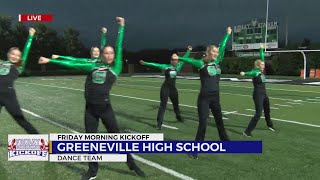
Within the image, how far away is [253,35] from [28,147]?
39526 mm

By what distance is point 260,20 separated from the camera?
141 ft

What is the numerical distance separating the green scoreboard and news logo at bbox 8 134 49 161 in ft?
125

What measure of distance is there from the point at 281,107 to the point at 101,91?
1138 cm

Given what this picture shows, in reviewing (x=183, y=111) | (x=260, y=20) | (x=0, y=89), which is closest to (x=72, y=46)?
(x=260, y=20)

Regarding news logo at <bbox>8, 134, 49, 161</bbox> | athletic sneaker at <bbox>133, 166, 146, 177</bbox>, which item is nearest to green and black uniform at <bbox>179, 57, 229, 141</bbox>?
athletic sneaker at <bbox>133, 166, 146, 177</bbox>

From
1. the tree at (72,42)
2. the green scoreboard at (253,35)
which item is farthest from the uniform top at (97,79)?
the tree at (72,42)

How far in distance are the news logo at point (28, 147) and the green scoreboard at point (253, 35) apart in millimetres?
37955

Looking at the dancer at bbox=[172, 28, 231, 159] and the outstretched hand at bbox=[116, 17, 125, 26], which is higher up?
the outstretched hand at bbox=[116, 17, 125, 26]

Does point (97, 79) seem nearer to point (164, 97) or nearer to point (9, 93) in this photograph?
point (9, 93)

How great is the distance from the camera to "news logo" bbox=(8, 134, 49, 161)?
614 cm

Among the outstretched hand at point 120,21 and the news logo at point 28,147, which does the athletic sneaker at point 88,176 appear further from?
the outstretched hand at point 120,21

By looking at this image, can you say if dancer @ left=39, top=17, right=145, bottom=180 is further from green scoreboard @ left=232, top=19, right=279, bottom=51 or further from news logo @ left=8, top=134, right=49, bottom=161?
green scoreboard @ left=232, top=19, right=279, bottom=51

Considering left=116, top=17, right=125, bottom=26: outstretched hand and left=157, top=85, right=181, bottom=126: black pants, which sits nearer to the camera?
left=116, top=17, right=125, bottom=26: outstretched hand

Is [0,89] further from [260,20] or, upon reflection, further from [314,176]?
[260,20]
